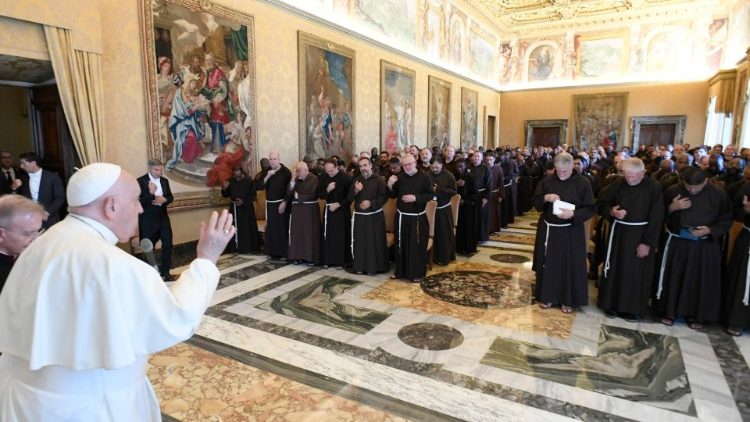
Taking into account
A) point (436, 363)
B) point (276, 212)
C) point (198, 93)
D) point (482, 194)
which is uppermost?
point (198, 93)

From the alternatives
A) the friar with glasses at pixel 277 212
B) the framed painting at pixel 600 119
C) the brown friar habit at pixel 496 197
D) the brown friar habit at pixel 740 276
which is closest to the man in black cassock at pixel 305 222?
the friar with glasses at pixel 277 212

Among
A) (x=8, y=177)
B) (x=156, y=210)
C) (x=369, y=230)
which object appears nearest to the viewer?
(x=8, y=177)

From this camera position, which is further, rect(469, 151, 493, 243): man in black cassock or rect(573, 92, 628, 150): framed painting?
rect(573, 92, 628, 150): framed painting

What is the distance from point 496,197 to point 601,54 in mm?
15701

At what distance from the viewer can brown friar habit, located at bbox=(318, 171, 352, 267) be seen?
7.37m

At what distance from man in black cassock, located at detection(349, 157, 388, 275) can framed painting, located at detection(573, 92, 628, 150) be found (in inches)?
698

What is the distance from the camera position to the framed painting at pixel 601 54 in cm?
2091

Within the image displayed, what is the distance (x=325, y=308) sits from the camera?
5.49 m

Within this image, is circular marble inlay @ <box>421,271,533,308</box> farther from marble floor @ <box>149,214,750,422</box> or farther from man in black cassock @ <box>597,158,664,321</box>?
man in black cassock @ <box>597,158,664,321</box>

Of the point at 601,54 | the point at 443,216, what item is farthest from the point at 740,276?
A: the point at 601,54

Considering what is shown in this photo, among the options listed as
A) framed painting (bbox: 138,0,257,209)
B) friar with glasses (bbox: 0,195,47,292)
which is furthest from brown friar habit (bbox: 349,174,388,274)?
friar with glasses (bbox: 0,195,47,292)

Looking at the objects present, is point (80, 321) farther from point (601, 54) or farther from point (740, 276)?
point (601, 54)

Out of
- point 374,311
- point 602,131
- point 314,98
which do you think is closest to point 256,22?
point 314,98

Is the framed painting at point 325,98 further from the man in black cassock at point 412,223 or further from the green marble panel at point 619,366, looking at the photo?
A: the green marble panel at point 619,366
